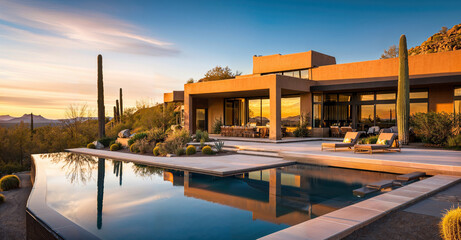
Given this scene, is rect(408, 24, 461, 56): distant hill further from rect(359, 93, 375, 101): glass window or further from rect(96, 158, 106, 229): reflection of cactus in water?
rect(96, 158, 106, 229): reflection of cactus in water

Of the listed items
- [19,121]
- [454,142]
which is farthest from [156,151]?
[19,121]

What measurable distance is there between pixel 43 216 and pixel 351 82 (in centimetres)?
1705

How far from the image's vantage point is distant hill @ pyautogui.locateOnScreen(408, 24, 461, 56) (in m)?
42.1

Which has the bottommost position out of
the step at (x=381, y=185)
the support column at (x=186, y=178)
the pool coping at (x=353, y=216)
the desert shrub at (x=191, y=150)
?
the support column at (x=186, y=178)

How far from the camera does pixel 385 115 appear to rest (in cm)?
1661

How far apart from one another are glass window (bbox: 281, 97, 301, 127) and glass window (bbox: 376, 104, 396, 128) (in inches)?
180

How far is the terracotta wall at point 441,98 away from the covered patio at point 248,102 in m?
6.29

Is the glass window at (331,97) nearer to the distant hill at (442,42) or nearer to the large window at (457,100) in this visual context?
the large window at (457,100)

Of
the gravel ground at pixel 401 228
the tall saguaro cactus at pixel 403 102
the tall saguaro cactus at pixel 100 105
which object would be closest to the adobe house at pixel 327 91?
the tall saguaro cactus at pixel 403 102

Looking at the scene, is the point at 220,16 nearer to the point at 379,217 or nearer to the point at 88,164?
the point at 88,164

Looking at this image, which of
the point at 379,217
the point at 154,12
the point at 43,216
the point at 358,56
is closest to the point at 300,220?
the point at 379,217

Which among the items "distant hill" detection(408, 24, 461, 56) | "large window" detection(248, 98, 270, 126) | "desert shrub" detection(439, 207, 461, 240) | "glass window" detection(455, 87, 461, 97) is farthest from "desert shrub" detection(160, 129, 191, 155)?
"distant hill" detection(408, 24, 461, 56)

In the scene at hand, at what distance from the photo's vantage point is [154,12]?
1628cm

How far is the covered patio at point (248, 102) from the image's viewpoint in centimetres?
1522
